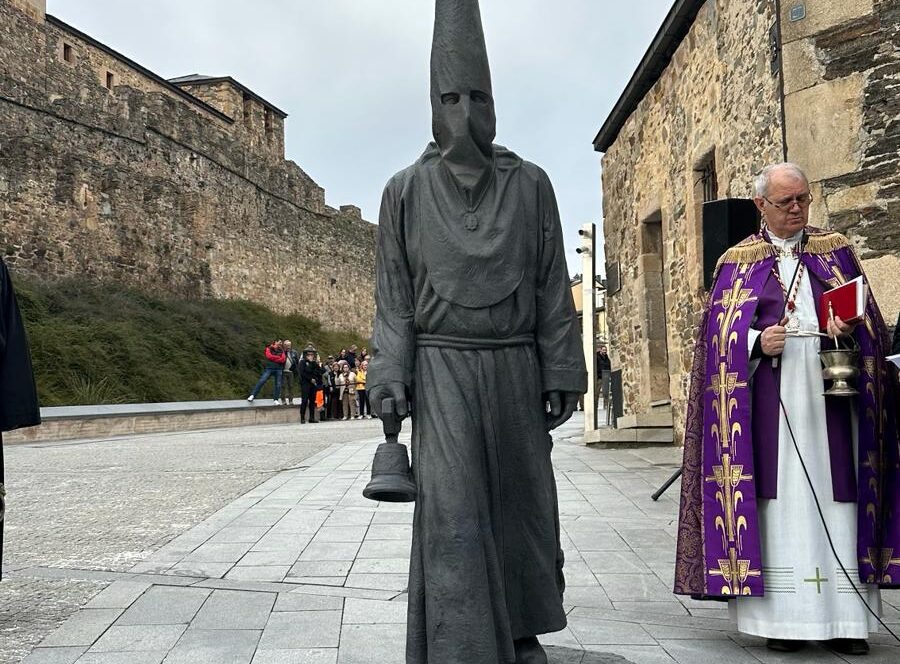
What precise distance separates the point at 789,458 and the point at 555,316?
4.34 feet

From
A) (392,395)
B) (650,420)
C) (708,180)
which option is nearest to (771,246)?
(392,395)

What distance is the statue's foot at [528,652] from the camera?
2773 millimetres

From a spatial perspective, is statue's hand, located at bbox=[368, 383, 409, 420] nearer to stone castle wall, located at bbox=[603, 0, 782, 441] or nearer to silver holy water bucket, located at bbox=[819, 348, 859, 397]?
silver holy water bucket, located at bbox=[819, 348, 859, 397]

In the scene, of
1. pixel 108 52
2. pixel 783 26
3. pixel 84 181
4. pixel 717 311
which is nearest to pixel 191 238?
pixel 84 181

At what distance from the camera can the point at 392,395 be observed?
2.71 metres

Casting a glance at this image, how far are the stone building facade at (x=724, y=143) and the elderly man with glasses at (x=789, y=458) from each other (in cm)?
271

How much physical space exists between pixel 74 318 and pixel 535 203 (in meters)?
21.0

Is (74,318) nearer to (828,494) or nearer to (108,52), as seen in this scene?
(108,52)

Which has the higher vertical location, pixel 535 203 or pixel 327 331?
pixel 327 331

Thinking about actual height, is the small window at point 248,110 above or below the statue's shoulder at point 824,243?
above

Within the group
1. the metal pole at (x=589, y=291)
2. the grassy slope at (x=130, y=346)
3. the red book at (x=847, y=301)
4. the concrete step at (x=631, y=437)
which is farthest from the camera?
the grassy slope at (x=130, y=346)

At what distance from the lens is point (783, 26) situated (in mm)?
6496

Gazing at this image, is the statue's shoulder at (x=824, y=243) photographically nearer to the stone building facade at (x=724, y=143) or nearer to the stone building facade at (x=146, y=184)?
the stone building facade at (x=724, y=143)

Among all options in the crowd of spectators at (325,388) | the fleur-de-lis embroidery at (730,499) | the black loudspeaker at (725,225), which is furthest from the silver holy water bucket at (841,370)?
the crowd of spectators at (325,388)
